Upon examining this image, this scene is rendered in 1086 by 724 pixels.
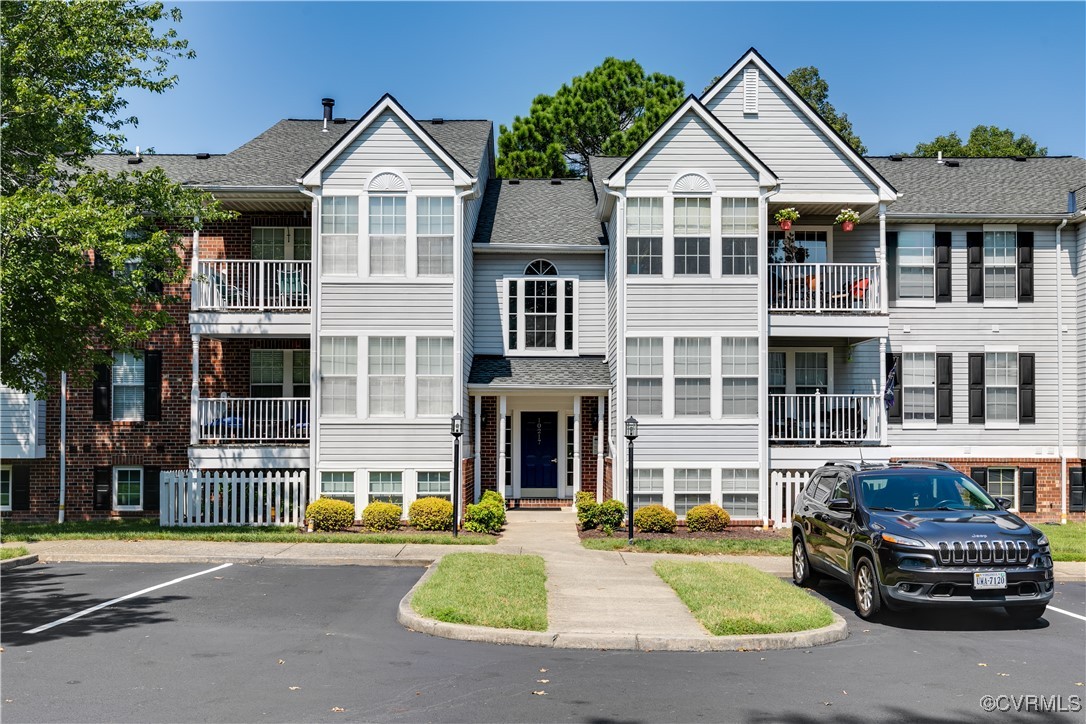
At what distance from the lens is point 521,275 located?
2273 cm

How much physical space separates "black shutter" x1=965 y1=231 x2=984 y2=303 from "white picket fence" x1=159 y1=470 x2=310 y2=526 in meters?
16.3

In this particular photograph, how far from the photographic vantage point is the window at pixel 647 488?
19.8m

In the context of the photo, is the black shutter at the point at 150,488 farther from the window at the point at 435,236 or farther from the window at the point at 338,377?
the window at the point at 435,236

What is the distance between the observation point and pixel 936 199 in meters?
23.0

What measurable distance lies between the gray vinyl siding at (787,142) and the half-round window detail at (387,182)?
741 cm

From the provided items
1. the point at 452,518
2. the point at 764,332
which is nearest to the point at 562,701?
the point at 452,518

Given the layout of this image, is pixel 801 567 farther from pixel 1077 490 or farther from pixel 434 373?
pixel 1077 490

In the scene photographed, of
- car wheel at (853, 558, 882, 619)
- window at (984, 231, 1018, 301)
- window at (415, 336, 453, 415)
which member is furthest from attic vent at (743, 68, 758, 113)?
car wheel at (853, 558, 882, 619)

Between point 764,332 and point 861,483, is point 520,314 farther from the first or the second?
point 861,483

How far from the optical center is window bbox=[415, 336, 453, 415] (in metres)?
20.0

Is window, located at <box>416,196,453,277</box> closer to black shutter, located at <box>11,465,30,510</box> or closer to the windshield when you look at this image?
black shutter, located at <box>11,465,30,510</box>

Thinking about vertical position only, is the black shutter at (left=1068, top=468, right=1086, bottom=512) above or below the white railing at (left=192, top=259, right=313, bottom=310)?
below

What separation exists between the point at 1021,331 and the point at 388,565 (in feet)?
54.3

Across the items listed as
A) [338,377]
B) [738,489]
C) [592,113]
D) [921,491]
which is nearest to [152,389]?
[338,377]
